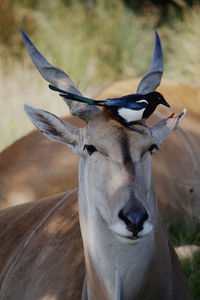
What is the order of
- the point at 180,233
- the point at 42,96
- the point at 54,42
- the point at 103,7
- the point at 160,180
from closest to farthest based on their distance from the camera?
the point at 180,233 < the point at 160,180 < the point at 42,96 < the point at 54,42 < the point at 103,7

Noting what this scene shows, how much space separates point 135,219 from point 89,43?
7662 mm

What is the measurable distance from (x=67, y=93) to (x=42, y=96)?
5.77 m

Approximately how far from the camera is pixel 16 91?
8.65 m

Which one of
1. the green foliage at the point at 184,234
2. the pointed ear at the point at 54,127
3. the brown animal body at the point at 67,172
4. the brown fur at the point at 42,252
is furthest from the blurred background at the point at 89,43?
the pointed ear at the point at 54,127

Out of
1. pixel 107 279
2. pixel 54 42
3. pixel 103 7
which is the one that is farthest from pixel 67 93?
pixel 103 7

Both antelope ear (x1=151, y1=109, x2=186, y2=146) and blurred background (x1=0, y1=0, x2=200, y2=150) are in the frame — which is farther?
blurred background (x1=0, y1=0, x2=200, y2=150)

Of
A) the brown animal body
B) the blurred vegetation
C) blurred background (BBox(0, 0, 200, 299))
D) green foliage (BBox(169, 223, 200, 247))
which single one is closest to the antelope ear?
the blurred vegetation

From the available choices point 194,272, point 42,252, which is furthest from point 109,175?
point 194,272

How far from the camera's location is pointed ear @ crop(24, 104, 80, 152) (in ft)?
8.28

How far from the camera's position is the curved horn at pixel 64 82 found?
2.61 metres

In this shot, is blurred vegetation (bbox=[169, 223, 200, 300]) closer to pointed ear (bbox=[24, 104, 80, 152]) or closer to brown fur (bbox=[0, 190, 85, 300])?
brown fur (bbox=[0, 190, 85, 300])

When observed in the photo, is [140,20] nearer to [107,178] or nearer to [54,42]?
[54,42]

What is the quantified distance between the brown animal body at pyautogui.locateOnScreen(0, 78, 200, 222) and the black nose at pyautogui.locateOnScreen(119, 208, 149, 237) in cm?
255

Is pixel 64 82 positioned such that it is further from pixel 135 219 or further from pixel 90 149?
pixel 135 219
